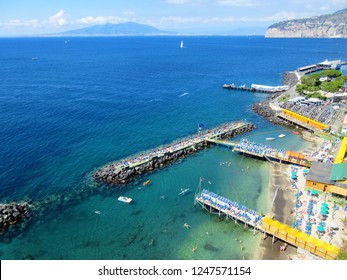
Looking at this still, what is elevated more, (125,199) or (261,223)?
(261,223)

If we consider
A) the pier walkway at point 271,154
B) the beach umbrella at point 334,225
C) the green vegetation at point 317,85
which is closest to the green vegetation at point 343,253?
the beach umbrella at point 334,225

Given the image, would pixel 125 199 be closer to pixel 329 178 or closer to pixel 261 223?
pixel 261 223

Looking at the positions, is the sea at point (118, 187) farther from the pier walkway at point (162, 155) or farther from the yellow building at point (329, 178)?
the yellow building at point (329, 178)

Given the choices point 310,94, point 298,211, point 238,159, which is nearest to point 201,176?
point 238,159

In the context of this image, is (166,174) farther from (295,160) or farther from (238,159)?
(295,160)

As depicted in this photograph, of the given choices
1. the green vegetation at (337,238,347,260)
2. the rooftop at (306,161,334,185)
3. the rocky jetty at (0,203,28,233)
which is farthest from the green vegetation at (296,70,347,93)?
the rocky jetty at (0,203,28,233)

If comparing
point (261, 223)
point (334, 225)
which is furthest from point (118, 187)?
point (334, 225)

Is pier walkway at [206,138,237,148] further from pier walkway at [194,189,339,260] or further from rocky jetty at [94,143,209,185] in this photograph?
pier walkway at [194,189,339,260]
